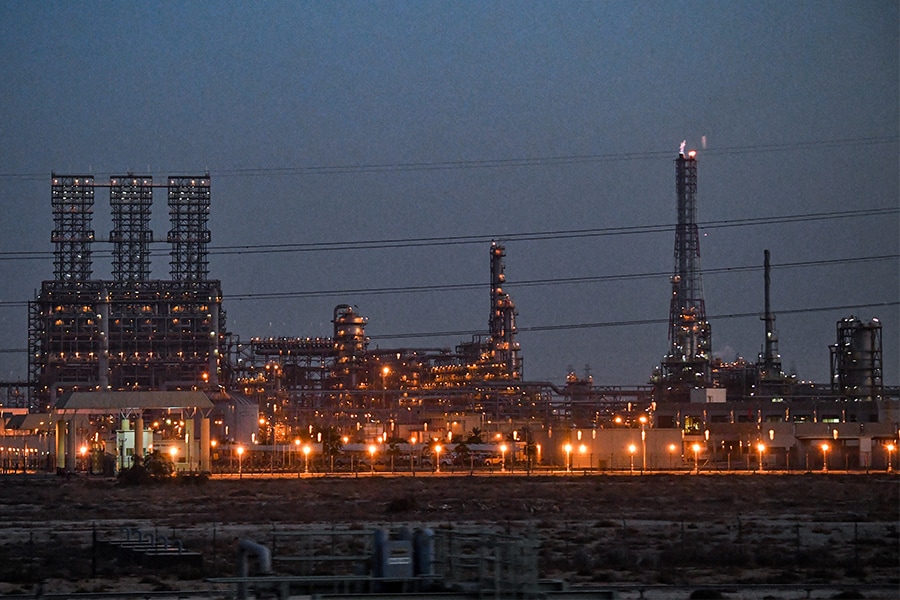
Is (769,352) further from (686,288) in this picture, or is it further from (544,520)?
(544,520)

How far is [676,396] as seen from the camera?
88188 mm

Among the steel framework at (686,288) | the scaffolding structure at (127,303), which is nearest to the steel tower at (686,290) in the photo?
the steel framework at (686,288)

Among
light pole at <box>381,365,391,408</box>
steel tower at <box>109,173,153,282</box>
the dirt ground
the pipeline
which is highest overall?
steel tower at <box>109,173,153,282</box>

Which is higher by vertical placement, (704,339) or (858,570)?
(704,339)

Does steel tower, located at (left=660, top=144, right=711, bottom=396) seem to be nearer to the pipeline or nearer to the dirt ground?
the dirt ground

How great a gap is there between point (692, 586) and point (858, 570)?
457 cm

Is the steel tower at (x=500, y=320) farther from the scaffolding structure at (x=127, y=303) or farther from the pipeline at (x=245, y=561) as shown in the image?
the pipeline at (x=245, y=561)

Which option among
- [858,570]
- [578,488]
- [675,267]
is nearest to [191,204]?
[675,267]

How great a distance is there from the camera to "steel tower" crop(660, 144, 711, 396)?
325ft

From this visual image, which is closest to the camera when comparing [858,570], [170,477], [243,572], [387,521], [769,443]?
[243,572]

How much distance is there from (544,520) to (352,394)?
58657mm

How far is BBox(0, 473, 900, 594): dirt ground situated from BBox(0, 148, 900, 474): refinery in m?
11.0

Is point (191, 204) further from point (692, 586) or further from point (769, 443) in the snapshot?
point (692, 586)

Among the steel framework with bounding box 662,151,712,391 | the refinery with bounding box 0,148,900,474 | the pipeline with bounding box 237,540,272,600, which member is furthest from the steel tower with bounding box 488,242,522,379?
the pipeline with bounding box 237,540,272,600
